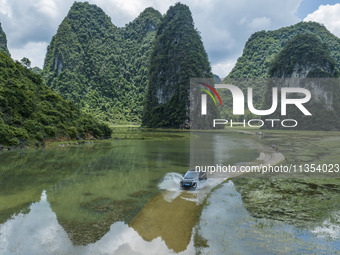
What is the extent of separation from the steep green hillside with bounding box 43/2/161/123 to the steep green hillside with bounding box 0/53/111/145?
81.6 meters

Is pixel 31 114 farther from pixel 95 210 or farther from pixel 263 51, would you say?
pixel 263 51

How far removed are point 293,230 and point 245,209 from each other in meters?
3.02

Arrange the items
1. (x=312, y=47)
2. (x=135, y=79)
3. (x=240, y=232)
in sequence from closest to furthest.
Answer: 1. (x=240, y=232)
2. (x=312, y=47)
3. (x=135, y=79)

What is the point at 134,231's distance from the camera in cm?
1083

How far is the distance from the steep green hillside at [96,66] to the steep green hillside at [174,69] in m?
33.5

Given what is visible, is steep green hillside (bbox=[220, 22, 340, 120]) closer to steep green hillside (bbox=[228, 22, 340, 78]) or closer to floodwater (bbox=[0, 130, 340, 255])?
steep green hillside (bbox=[228, 22, 340, 78])

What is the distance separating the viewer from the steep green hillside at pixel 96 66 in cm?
14625

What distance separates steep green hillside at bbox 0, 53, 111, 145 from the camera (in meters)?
39.1

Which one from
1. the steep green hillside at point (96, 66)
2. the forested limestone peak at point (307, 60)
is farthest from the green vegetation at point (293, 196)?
the steep green hillside at point (96, 66)

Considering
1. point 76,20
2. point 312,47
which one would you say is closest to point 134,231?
point 312,47

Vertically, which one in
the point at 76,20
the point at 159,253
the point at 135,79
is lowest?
the point at 159,253

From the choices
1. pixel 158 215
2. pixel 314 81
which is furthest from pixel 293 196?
pixel 314 81

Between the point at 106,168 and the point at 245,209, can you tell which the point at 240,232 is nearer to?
the point at 245,209

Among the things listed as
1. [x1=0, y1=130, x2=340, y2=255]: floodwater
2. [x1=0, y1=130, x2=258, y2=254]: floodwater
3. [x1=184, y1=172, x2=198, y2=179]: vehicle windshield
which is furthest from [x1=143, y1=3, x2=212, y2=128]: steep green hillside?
[x1=0, y1=130, x2=340, y2=255]: floodwater
